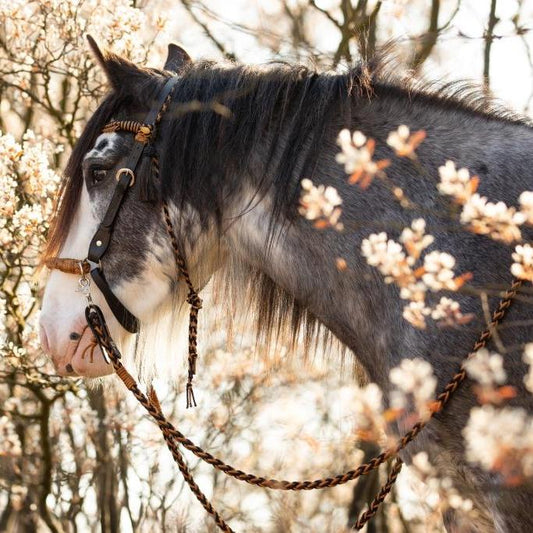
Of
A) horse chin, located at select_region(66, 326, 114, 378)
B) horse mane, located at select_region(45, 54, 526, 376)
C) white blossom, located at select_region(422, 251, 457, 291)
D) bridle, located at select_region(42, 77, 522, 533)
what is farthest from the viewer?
horse chin, located at select_region(66, 326, 114, 378)

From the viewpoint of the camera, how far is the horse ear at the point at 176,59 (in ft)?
12.0

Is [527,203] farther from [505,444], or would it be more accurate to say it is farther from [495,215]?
[505,444]

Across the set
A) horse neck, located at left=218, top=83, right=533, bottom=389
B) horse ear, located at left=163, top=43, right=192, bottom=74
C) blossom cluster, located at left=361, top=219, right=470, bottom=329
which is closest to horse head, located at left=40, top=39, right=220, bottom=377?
horse ear, located at left=163, top=43, right=192, bottom=74

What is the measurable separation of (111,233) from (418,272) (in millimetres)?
1191

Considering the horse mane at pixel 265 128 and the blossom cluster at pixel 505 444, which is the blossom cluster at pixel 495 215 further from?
the horse mane at pixel 265 128

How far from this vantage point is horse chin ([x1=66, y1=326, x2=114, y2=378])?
3342 mm

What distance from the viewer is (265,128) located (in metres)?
3.06

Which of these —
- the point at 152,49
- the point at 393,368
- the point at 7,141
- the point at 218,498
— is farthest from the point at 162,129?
the point at 218,498

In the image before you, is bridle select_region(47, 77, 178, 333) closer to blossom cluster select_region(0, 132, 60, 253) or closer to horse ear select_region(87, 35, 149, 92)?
horse ear select_region(87, 35, 149, 92)

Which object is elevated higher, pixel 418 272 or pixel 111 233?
pixel 111 233

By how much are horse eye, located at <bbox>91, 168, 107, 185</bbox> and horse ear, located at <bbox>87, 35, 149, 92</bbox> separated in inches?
13.0

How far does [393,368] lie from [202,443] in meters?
4.21

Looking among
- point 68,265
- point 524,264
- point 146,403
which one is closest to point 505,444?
point 524,264

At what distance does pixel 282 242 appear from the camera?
294cm
